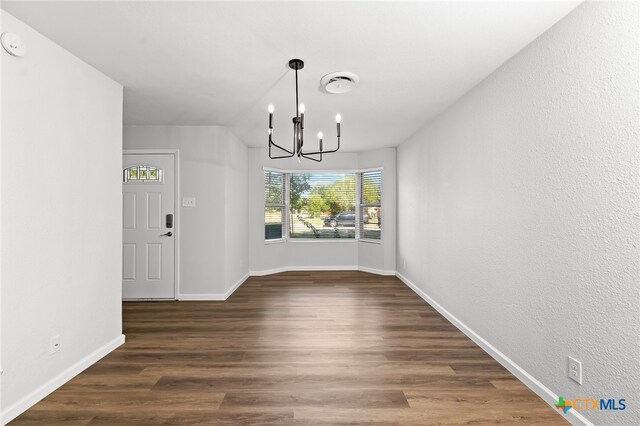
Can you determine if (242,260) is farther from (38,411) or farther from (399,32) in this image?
(399,32)

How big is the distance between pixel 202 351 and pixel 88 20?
2512 mm

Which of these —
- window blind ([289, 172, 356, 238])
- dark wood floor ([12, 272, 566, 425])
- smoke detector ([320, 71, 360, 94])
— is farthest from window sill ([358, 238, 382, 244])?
smoke detector ([320, 71, 360, 94])

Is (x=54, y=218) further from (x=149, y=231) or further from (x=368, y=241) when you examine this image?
(x=368, y=241)

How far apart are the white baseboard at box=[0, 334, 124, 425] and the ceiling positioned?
2275 mm

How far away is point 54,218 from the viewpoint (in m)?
2.27

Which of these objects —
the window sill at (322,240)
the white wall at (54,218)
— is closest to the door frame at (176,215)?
the white wall at (54,218)

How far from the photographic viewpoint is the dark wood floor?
1.96 meters

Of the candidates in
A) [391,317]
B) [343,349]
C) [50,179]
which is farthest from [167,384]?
[391,317]

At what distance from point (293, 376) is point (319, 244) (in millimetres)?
4342

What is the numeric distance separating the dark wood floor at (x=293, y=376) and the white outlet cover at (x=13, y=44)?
7.02ft

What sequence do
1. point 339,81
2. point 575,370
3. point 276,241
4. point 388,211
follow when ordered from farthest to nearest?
point 276,241 → point 388,211 → point 339,81 → point 575,370

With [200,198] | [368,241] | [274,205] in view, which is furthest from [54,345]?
[368,241]

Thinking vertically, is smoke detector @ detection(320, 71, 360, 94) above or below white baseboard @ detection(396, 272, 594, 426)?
above

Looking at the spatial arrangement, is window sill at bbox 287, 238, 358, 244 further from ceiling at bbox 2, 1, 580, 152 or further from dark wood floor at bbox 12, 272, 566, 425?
ceiling at bbox 2, 1, 580, 152
